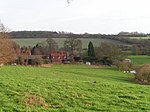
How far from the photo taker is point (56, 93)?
13.5m

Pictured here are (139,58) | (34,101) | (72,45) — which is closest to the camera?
(34,101)

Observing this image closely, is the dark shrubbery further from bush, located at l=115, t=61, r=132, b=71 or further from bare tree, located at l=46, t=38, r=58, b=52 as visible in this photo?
bare tree, located at l=46, t=38, r=58, b=52

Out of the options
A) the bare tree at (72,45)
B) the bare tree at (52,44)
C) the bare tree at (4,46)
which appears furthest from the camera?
the bare tree at (52,44)

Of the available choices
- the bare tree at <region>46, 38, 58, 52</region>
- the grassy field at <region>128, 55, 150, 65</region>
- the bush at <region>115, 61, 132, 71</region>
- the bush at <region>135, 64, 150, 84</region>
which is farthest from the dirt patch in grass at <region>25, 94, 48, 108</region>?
the bare tree at <region>46, 38, 58, 52</region>

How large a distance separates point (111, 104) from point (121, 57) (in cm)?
7074

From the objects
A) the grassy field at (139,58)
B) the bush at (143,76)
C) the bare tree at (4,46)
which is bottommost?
the bush at (143,76)

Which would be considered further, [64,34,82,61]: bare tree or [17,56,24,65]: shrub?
[64,34,82,61]: bare tree

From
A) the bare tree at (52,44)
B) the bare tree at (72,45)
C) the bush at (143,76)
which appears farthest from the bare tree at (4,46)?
the bare tree at (52,44)

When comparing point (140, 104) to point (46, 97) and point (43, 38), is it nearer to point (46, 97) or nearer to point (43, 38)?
A: point (46, 97)

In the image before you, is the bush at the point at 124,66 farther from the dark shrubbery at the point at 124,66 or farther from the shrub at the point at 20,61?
the shrub at the point at 20,61

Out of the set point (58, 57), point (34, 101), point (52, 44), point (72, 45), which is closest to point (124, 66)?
point (58, 57)

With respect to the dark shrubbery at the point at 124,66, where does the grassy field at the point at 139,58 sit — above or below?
above

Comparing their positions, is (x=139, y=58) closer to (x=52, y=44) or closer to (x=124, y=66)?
(x=124, y=66)

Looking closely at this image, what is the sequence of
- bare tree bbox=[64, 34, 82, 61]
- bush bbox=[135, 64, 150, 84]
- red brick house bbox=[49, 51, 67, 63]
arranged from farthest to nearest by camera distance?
bare tree bbox=[64, 34, 82, 61] < red brick house bbox=[49, 51, 67, 63] < bush bbox=[135, 64, 150, 84]
